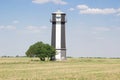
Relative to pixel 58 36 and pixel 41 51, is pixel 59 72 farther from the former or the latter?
pixel 41 51

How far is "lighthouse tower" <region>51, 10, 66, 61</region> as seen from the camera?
93.7m

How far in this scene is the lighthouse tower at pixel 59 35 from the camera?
9369 centimetres

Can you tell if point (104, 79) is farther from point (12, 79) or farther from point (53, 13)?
point (53, 13)

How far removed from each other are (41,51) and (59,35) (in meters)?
7.11

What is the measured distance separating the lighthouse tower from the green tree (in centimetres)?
153

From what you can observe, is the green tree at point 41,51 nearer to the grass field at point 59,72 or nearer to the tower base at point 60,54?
the tower base at point 60,54

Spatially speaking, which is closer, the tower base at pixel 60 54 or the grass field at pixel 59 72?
the grass field at pixel 59 72

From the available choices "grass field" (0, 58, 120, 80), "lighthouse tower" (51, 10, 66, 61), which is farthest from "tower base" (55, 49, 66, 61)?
"grass field" (0, 58, 120, 80)

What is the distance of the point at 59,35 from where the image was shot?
93.7 m

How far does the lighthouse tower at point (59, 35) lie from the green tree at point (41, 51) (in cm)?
153

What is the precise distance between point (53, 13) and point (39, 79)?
6859cm

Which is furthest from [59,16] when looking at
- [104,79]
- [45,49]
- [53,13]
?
[104,79]

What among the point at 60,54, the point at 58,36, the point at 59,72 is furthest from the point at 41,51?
Answer: the point at 59,72

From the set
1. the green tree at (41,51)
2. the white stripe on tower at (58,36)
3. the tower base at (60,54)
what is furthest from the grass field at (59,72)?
the green tree at (41,51)
